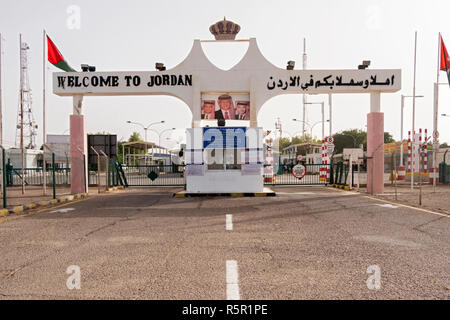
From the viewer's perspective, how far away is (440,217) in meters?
8.46

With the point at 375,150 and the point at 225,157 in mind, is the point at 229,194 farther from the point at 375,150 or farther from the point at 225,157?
the point at 375,150

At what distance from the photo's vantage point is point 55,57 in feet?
54.6

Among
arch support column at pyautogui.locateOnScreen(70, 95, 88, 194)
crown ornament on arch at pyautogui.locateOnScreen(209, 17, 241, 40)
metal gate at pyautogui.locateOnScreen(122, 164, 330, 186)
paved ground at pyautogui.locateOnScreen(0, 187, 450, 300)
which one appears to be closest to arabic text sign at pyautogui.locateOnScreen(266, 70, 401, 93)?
crown ornament on arch at pyautogui.locateOnScreen(209, 17, 241, 40)

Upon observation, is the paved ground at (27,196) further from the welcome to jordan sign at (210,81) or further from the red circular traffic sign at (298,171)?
the red circular traffic sign at (298,171)

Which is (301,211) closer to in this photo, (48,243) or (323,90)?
(48,243)

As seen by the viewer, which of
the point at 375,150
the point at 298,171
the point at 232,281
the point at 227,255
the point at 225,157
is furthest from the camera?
the point at 298,171

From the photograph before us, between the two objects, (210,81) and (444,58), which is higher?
(444,58)

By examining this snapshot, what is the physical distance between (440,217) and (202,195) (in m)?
8.86

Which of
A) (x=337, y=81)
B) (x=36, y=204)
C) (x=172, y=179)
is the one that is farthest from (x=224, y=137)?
(x=172, y=179)

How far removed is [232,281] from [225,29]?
14144 millimetres

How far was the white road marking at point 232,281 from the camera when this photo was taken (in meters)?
3.43

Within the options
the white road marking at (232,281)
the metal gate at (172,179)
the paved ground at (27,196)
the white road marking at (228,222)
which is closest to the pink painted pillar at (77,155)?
the paved ground at (27,196)

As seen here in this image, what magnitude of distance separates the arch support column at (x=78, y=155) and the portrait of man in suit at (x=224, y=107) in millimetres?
6195
